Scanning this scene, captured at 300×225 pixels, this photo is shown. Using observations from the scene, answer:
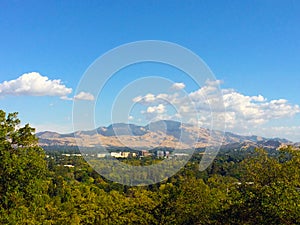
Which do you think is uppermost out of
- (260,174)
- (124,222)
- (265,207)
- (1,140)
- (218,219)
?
(1,140)

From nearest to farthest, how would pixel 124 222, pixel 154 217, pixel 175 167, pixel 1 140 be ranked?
1. pixel 1 140
2. pixel 154 217
3. pixel 124 222
4. pixel 175 167

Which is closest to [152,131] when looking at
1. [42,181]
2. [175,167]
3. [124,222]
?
[124,222]

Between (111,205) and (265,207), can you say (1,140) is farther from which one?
(111,205)

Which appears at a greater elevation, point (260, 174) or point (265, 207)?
point (260, 174)

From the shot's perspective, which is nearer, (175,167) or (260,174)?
(260,174)

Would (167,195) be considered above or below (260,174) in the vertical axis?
below

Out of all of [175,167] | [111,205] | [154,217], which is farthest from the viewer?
[175,167]

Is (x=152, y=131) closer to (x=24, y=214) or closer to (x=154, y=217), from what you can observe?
(x=154, y=217)

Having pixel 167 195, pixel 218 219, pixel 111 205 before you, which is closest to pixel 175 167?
pixel 111 205

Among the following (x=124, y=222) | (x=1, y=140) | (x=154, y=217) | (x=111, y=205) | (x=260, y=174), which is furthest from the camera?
(x=111, y=205)
